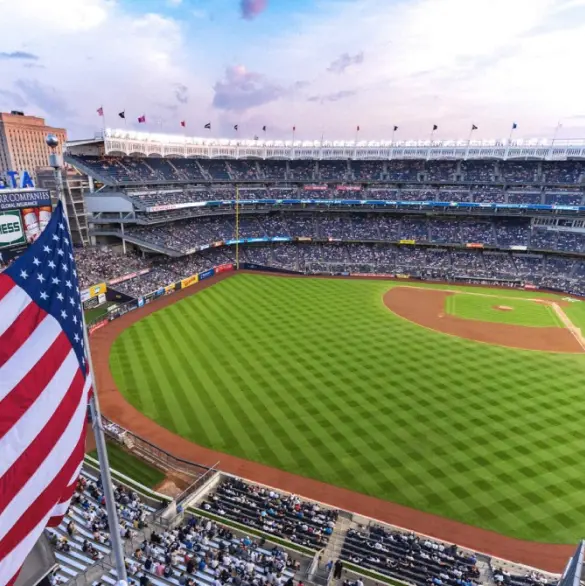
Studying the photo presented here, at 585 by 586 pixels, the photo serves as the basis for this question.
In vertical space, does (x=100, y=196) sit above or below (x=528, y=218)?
above

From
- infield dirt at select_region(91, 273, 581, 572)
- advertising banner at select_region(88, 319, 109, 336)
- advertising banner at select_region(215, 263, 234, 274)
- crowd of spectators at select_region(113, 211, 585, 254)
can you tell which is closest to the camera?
infield dirt at select_region(91, 273, 581, 572)

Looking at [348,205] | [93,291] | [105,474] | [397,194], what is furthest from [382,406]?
[397,194]

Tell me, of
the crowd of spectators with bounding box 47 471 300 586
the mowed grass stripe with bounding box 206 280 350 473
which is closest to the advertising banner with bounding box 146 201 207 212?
the mowed grass stripe with bounding box 206 280 350 473

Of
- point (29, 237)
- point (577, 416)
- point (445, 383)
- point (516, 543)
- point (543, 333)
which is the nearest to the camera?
point (516, 543)

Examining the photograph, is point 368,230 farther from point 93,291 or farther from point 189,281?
point 93,291

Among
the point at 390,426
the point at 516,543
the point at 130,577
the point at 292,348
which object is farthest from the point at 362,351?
the point at 130,577

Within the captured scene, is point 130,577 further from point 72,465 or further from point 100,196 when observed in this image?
point 100,196

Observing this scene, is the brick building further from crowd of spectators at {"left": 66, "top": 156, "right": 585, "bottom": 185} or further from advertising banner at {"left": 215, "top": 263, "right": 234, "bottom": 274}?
advertising banner at {"left": 215, "top": 263, "right": 234, "bottom": 274}
